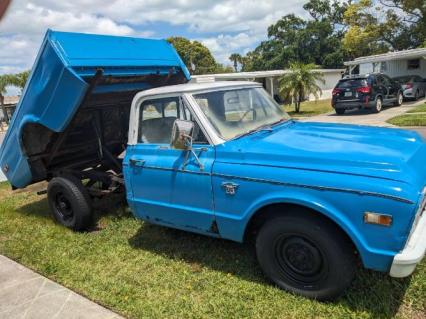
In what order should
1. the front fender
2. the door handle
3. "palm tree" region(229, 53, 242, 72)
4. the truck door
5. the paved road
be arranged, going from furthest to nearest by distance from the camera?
"palm tree" region(229, 53, 242, 72) → the door handle → the truck door → the paved road → the front fender

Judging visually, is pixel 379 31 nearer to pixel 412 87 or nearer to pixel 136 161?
pixel 412 87

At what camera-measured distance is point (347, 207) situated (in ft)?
10.1

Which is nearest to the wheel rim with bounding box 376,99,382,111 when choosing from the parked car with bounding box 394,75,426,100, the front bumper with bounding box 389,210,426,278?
the parked car with bounding box 394,75,426,100

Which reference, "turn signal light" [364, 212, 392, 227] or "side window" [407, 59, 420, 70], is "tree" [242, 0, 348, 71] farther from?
"turn signal light" [364, 212, 392, 227]

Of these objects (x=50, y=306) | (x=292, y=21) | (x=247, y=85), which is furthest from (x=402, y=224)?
(x=292, y=21)

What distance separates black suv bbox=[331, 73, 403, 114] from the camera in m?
17.3

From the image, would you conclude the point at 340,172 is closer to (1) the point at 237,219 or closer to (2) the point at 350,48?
(1) the point at 237,219

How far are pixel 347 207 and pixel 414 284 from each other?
123 cm

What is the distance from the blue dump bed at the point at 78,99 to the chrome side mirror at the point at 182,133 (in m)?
1.58

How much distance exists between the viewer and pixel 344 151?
352 cm

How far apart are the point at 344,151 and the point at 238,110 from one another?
140cm

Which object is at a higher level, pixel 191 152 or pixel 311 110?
pixel 191 152

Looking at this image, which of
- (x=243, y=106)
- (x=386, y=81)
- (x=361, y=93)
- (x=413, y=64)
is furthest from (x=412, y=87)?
(x=243, y=106)

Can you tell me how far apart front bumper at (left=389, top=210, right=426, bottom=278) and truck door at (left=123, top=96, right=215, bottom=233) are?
5.63ft
